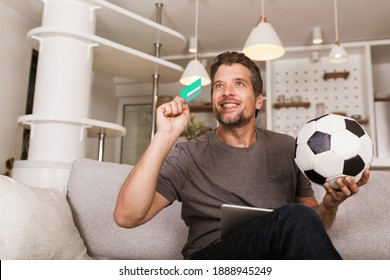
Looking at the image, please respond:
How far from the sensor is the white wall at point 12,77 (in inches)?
135

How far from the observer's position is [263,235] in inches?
36.5

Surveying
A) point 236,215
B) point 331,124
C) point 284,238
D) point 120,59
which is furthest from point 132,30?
point 284,238


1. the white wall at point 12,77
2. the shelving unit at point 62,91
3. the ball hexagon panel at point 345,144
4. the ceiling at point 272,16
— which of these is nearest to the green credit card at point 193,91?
the ball hexagon panel at point 345,144

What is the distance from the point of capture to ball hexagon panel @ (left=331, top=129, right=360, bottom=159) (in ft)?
3.34

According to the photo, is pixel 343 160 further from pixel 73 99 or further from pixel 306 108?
pixel 306 108

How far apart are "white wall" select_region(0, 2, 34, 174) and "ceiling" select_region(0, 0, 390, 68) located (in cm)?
16

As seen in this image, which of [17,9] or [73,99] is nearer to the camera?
[73,99]

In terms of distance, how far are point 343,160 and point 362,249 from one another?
0.56m

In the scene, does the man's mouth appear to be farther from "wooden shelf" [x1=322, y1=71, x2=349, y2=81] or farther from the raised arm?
"wooden shelf" [x1=322, y1=71, x2=349, y2=81]

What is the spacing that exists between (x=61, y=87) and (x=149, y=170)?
74.8 inches

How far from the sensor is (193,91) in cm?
103

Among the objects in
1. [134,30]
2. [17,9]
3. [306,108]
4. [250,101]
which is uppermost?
[17,9]

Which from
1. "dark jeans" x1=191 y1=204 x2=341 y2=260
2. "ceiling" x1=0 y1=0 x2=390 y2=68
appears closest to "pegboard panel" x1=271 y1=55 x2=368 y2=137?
"ceiling" x1=0 y1=0 x2=390 y2=68
